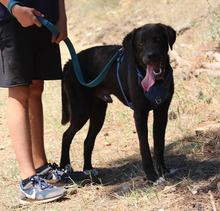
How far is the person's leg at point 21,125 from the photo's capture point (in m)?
3.37

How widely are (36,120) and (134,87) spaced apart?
0.87 metres

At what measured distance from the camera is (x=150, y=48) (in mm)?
3404

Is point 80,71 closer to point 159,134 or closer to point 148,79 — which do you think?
point 148,79

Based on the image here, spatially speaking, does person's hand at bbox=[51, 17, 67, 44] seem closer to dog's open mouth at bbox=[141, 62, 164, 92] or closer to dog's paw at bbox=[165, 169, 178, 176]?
dog's open mouth at bbox=[141, 62, 164, 92]

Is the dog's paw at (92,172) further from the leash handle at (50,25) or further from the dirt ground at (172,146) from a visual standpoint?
the leash handle at (50,25)

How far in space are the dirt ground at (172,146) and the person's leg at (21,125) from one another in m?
0.34

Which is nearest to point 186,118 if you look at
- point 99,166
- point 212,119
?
point 212,119

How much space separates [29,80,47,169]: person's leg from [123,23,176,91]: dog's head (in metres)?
0.80

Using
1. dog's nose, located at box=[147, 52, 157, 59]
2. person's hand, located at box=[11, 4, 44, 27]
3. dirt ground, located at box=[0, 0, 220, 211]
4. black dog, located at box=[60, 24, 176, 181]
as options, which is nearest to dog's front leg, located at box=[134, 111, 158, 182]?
black dog, located at box=[60, 24, 176, 181]

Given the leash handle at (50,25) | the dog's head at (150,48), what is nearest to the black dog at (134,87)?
the dog's head at (150,48)

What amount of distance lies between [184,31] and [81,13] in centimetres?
560

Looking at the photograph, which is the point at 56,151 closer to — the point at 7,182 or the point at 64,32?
the point at 7,182

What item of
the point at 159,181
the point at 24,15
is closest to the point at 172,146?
the point at 159,181

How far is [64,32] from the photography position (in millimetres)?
3633
